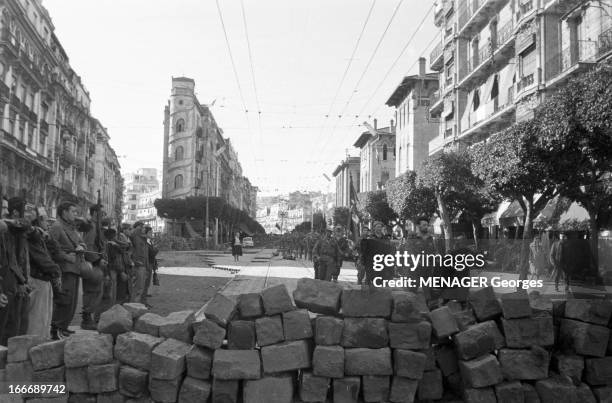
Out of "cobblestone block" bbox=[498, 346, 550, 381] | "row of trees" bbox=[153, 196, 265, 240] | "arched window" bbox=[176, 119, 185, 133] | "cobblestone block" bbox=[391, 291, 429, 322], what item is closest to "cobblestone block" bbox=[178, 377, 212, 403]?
"cobblestone block" bbox=[391, 291, 429, 322]

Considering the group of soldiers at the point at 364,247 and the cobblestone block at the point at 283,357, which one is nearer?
the cobblestone block at the point at 283,357

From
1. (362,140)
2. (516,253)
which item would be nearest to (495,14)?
(516,253)

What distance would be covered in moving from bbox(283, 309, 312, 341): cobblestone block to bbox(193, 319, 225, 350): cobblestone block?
0.59 meters

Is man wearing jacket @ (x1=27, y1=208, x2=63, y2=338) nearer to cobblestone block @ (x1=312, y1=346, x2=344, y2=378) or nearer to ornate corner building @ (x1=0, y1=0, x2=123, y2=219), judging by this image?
cobblestone block @ (x1=312, y1=346, x2=344, y2=378)

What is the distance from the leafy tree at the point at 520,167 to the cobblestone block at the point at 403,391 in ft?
42.1

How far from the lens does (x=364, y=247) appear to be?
26.0 ft

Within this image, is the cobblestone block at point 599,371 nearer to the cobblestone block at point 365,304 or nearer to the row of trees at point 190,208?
the cobblestone block at point 365,304

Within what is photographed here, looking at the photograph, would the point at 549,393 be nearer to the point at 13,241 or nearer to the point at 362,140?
the point at 13,241

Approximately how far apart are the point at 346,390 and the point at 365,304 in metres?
0.80

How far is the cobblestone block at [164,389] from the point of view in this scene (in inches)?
192

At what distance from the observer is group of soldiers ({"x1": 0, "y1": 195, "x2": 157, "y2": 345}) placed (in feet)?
19.3

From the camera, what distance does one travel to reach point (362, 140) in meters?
73.0

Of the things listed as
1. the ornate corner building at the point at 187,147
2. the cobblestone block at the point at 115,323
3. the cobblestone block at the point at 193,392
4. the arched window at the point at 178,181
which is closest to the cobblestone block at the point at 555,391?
the cobblestone block at the point at 193,392

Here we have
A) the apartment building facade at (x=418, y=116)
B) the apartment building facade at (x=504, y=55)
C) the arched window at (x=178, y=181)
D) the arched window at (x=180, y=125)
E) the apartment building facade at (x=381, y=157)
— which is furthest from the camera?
the arched window at (x=178, y=181)
